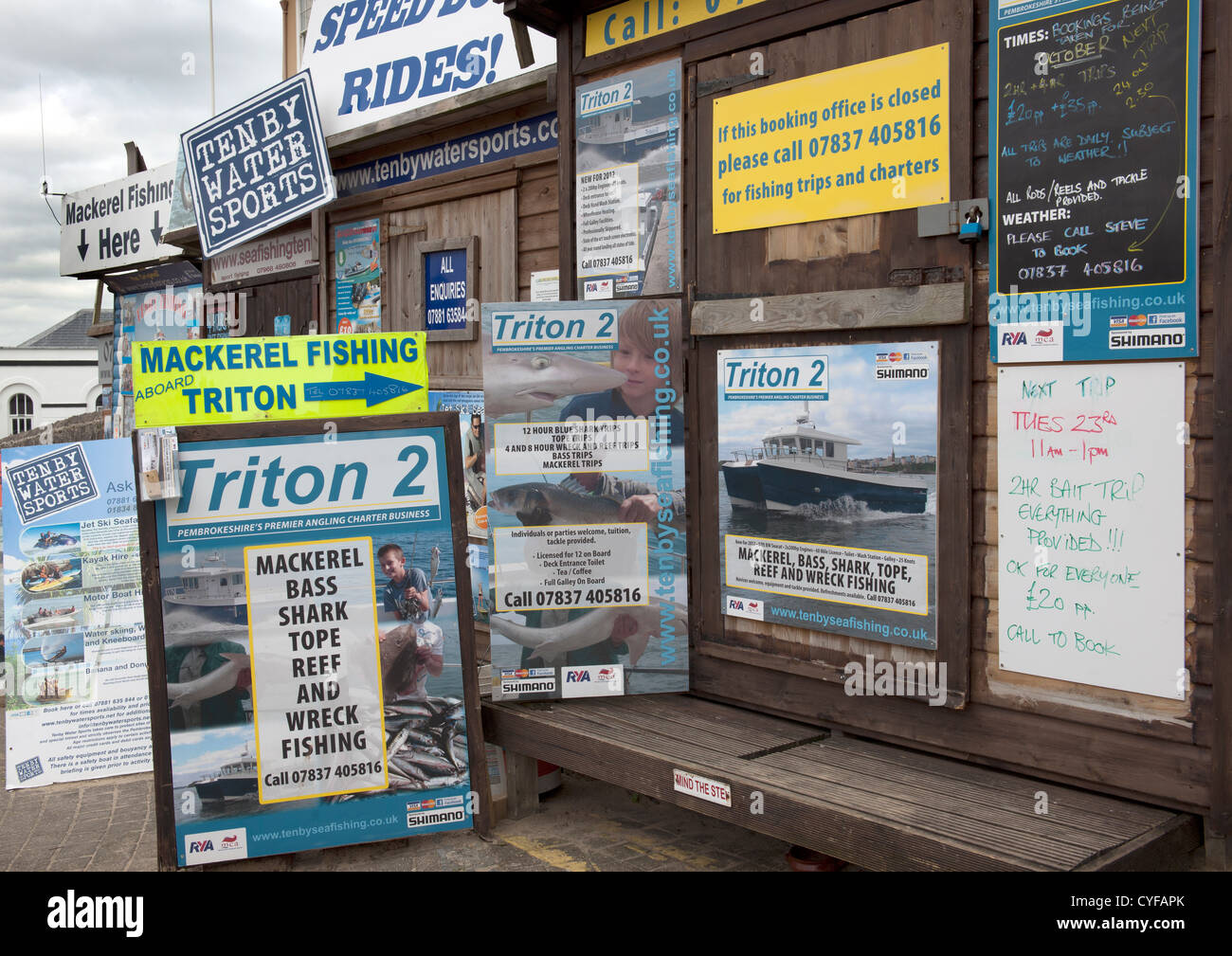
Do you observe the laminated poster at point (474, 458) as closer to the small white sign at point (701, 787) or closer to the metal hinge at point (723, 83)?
the metal hinge at point (723, 83)

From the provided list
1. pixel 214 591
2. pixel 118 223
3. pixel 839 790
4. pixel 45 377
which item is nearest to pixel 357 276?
pixel 214 591

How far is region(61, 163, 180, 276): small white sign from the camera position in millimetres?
13984

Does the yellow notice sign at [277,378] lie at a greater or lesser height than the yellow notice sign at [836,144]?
lesser

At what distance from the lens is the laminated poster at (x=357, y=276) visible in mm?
8320

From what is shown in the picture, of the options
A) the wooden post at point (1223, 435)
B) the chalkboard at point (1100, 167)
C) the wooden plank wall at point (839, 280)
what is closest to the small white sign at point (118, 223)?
the wooden plank wall at point (839, 280)

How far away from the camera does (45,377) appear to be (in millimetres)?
52031

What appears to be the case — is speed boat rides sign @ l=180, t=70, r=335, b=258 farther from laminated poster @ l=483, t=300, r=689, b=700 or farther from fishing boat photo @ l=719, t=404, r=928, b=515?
fishing boat photo @ l=719, t=404, r=928, b=515

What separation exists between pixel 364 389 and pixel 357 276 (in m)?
4.13

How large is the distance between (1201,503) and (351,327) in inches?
263

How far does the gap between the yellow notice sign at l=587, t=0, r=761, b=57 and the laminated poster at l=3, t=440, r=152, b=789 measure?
3346 millimetres

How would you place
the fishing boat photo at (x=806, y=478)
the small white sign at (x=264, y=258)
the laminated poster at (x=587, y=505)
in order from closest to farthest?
1. the fishing boat photo at (x=806, y=478)
2. the laminated poster at (x=587, y=505)
3. the small white sign at (x=264, y=258)

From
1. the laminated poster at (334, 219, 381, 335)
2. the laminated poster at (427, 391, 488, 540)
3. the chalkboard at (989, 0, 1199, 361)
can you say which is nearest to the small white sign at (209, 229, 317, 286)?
the laminated poster at (334, 219, 381, 335)

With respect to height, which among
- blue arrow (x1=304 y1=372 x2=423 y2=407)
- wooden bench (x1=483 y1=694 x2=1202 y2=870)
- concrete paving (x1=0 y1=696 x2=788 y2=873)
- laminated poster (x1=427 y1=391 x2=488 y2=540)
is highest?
blue arrow (x1=304 y1=372 x2=423 y2=407)

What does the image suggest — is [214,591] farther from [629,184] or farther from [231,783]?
[629,184]
